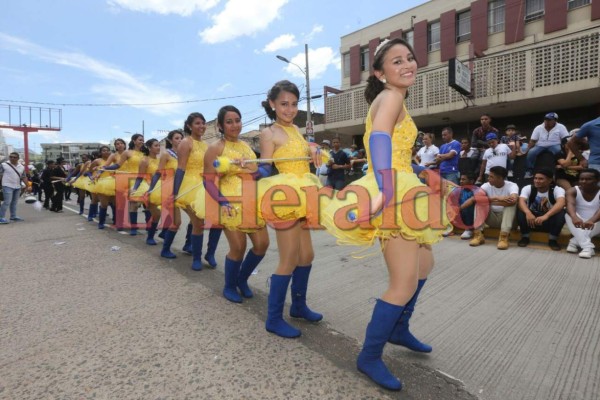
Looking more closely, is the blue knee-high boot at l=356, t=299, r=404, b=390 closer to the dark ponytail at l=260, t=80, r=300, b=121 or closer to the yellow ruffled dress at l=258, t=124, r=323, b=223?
the yellow ruffled dress at l=258, t=124, r=323, b=223

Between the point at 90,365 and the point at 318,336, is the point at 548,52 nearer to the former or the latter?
the point at 318,336

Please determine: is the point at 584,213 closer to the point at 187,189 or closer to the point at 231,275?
the point at 231,275

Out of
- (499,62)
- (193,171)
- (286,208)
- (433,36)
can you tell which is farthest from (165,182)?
(433,36)

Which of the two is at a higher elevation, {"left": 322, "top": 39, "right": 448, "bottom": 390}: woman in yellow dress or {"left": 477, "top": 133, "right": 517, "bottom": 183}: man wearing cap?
{"left": 477, "top": 133, "right": 517, "bottom": 183}: man wearing cap

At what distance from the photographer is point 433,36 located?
61.7ft

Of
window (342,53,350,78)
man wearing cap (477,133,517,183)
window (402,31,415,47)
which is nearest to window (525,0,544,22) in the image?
window (402,31,415,47)

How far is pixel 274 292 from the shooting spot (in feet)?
8.62

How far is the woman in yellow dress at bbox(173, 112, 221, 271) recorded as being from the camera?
4496 mm

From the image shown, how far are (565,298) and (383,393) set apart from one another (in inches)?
88.2

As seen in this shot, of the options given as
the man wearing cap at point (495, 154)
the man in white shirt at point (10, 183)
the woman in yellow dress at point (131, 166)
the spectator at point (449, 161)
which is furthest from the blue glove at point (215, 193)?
the man in white shirt at point (10, 183)

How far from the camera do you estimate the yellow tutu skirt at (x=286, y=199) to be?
254 cm

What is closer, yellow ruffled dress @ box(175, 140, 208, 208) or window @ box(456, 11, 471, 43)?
yellow ruffled dress @ box(175, 140, 208, 208)

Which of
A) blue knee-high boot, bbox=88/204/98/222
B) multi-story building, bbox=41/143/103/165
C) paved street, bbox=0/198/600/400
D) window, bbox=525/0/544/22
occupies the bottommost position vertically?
paved street, bbox=0/198/600/400

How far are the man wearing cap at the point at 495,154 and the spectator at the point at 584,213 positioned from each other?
2.57 meters
